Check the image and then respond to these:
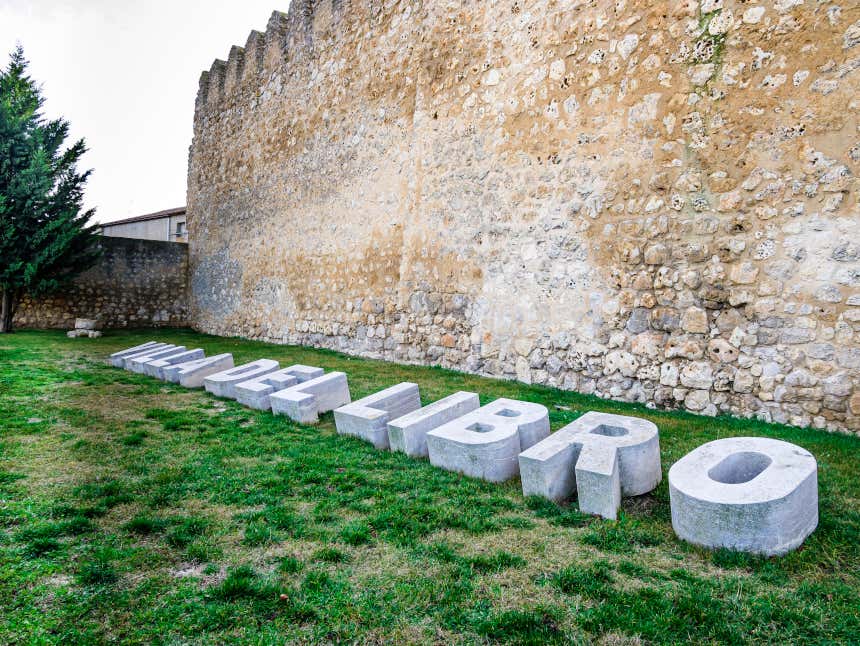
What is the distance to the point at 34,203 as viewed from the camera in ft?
41.0

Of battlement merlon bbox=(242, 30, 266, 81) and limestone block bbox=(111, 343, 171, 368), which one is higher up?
battlement merlon bbox=(242, 30, 266, 81)

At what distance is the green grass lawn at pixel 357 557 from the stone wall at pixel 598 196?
1206 mm

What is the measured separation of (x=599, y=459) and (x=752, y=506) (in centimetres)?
82

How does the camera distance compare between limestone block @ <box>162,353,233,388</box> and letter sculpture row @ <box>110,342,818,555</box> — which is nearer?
letter sculpture row @ <box>110,342,818,555</box>

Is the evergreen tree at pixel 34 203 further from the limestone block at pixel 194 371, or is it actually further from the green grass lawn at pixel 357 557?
the green grass lawn at pixel 357 557

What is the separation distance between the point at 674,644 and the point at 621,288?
14.2 feet

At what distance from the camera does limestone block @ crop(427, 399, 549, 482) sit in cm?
347

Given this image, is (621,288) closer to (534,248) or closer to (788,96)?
(534,248)

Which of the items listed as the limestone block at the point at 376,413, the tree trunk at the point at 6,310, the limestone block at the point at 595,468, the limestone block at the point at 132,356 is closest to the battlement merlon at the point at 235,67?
the tree trunk at the point at 6,310

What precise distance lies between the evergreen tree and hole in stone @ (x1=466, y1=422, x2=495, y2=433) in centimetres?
1289

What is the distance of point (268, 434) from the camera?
15.1 ft

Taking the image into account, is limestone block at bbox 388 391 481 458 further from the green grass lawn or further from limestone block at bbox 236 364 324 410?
limestone block at bbox 236 364 324 410

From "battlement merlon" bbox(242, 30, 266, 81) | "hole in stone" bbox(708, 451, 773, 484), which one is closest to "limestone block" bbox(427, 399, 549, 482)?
"hole in stone" bbox(708, 451, 773, 484)

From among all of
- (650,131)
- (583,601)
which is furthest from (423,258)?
(583,601)
